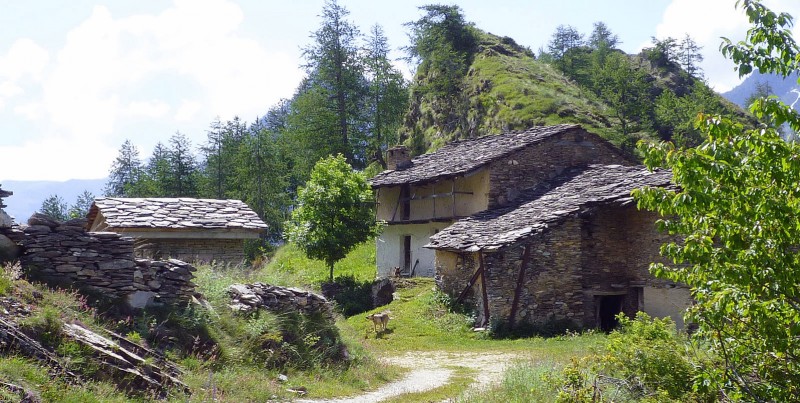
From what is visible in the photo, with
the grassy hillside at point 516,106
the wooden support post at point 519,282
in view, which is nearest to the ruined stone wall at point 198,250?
the wooden support post at point 519,282

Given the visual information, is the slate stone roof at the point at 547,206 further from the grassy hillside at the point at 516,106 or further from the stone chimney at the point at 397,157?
the grassy hillside at the point at 516,106

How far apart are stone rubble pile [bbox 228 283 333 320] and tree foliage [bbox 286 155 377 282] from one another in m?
14.3

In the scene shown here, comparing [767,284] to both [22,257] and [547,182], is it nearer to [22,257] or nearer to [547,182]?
[22,257]

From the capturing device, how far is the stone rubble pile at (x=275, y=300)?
1179 cm

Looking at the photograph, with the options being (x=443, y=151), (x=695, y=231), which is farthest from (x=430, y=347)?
(x=443, y=151)

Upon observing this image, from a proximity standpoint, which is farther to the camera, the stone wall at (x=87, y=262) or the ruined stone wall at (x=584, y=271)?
the ruined stone wall at (x=584, y=271)

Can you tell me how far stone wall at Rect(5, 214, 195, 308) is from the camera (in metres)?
10.0

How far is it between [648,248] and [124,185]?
48961 millimetres

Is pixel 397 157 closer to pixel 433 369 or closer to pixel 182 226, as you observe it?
pixel 182 226

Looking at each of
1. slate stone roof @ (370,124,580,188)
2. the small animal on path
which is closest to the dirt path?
the small animal on path

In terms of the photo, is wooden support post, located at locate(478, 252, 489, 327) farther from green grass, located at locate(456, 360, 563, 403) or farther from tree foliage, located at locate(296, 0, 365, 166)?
tree foliage, located at locate(296, 0, 365, 166)

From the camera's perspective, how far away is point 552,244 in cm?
2062

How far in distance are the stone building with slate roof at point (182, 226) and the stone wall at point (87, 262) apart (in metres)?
5.15

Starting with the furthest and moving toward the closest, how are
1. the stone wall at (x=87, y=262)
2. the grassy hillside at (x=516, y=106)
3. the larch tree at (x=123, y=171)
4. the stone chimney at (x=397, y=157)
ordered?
the larch tree at (x=123, y=171) → the grassy hillside at (x=516, y=106) → the stone chimney at (x=397, y=157) → the stone wall at (x=87, y=262)
